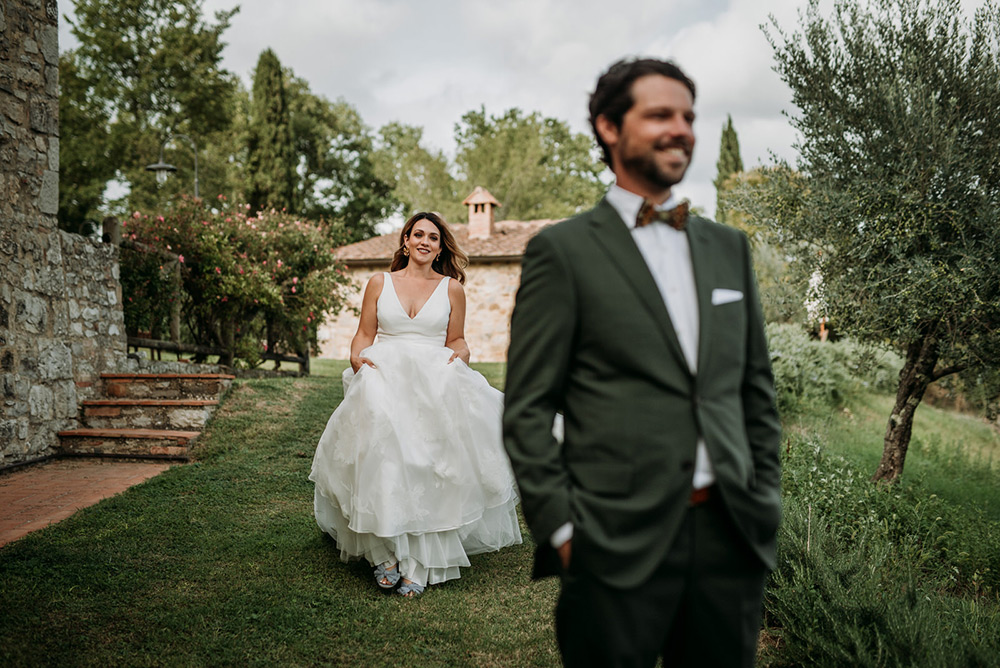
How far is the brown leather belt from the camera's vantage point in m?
1.58

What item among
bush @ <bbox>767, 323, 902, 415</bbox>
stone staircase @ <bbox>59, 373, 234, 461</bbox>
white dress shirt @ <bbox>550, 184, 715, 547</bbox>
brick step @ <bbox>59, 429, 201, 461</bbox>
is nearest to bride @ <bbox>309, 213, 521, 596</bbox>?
white dress shirt @ <bbox>550, 184, 715, 547</bbox>

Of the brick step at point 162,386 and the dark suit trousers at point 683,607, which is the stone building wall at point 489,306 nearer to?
the brick step at point 162,386

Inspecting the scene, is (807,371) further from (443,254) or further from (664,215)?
(664,215)

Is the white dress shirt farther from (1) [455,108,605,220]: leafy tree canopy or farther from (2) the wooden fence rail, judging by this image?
(1) [455,108,605,220]: leafy tree canopy

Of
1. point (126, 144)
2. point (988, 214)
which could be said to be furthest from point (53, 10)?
point (126, 144)

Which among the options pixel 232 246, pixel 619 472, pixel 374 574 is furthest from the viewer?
pixel 232 246

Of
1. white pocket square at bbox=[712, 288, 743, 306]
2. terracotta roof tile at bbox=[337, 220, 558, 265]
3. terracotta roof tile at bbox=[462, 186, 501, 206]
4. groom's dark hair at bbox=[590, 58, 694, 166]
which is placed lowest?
white pocket square at bbox=[712, 288, 743, 306]

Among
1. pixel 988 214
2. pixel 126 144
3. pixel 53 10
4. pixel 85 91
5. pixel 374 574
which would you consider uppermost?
pixel 85 91

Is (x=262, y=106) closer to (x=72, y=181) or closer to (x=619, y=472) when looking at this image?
(x=72, y=181)

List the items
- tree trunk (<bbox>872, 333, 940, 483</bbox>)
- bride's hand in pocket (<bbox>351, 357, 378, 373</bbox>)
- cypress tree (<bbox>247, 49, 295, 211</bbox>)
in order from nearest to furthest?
bride's hand in pocket (<bbox>351, 357, 378, 373</bbox>), tree trunk (<bbox>872, 333, 940, 483</bbox>), cypress tree (<bbox>247, 49, 295, 211</bbox>)

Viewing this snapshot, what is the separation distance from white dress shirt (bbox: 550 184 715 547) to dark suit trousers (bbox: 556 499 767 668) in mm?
114

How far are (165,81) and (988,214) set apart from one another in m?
22.7

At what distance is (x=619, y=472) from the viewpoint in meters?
1.55

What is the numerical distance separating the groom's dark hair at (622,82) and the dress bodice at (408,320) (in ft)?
9.31
